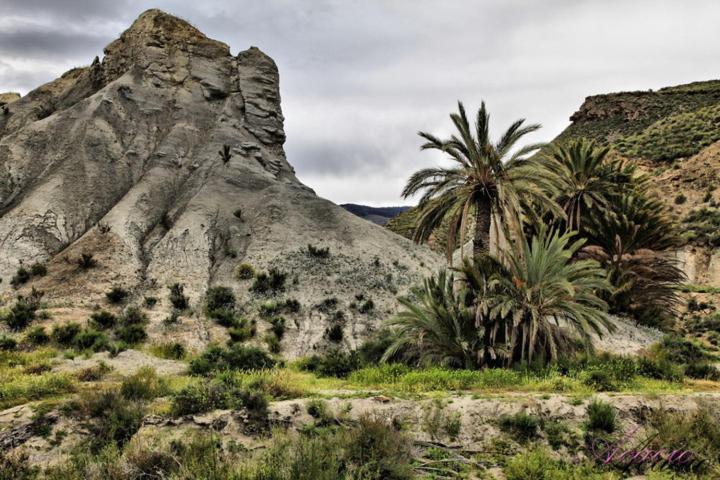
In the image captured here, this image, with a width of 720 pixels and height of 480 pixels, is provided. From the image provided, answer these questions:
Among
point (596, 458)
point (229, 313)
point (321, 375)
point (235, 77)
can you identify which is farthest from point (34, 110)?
point (596, 458)

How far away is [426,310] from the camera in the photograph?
1742 centimetres

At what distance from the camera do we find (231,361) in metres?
18.2

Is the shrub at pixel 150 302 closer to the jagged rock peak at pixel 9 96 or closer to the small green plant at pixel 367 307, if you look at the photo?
the small green plant at pixel 367 307

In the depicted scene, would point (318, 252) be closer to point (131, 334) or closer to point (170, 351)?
point (170, 351)

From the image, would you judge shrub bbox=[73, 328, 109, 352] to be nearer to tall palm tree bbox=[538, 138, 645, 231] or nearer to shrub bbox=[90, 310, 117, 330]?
shrub bbox=[90, 310, 117, 330]

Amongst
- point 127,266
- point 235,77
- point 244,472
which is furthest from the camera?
point 235,77

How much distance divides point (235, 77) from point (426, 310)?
36097 millimetres

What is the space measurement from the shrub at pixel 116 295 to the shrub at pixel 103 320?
183 cm

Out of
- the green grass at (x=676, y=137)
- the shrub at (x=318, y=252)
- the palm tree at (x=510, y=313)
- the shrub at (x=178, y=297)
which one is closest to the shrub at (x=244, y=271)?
the shrub at (x=178, y=297)

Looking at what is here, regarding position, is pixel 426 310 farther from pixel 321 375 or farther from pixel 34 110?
pixel 34 110

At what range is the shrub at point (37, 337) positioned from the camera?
2019 centimetres

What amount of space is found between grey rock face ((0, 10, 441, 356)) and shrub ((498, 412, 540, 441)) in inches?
574

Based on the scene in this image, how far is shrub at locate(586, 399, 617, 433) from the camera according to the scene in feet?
32.3

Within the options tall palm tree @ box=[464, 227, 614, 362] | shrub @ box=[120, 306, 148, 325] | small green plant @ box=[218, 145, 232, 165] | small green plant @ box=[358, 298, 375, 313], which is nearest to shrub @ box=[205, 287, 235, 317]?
shrub @ box=[120, 306, 148, 325]
